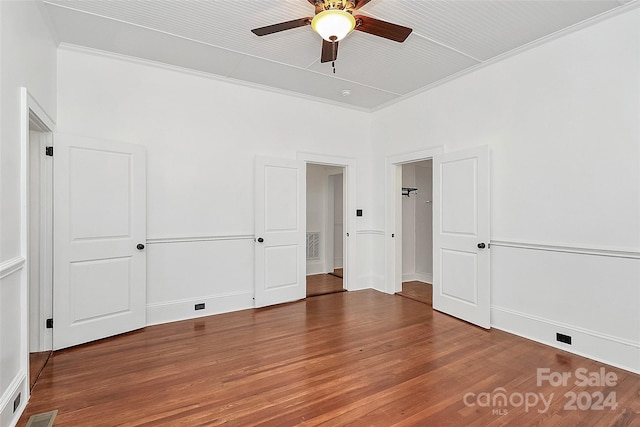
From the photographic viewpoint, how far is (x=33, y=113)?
245 centimetres

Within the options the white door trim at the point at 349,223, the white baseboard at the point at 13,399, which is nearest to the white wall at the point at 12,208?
the white baseboard at the point at 13,399

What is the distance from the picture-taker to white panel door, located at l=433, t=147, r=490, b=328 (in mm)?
3617

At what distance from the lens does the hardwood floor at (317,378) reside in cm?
202

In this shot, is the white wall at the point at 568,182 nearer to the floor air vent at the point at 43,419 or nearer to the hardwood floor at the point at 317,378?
the hardwood floor at the point at 317,378

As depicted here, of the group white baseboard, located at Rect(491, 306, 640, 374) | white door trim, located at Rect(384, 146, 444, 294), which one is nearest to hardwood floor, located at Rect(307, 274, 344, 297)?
white door trim, located at Rect(384, 146, 444, 294)

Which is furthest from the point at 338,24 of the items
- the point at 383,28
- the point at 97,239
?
the point at 97,239

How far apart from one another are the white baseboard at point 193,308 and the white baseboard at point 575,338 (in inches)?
120

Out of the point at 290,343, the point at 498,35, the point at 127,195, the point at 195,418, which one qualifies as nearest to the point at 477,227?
the point at 498,35

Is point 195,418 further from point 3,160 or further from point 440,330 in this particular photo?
point 440,330

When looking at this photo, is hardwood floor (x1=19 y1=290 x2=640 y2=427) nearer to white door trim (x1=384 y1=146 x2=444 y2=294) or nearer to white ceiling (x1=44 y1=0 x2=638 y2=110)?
white door trim (x1=384 y1=146 x2=444 y2=294)

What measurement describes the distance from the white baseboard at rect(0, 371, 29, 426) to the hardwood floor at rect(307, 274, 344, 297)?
3.28 meters

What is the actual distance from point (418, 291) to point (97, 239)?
4.37 m

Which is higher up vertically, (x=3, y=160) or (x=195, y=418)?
(x=3, y=160)

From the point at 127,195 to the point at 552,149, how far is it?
4358 mm
